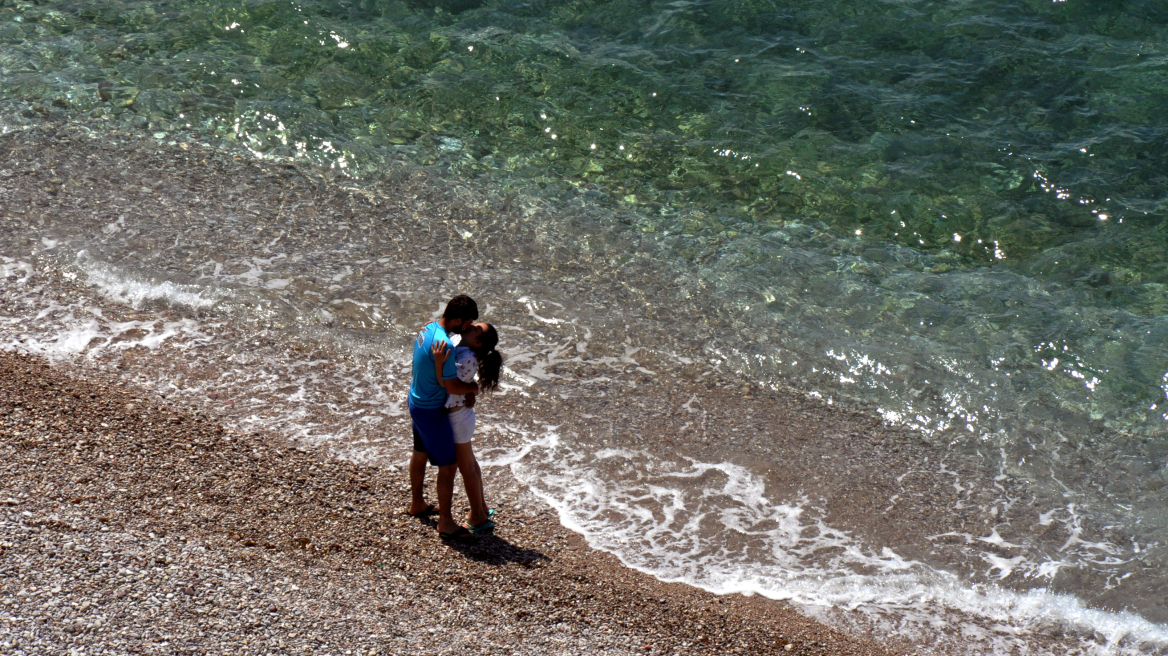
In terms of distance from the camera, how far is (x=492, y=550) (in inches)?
252

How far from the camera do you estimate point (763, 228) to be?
428 inches

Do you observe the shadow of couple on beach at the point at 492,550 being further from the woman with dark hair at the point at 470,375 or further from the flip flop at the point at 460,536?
the woman with dark hair at the point at 470,375

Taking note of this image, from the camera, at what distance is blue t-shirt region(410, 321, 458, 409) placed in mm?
5945

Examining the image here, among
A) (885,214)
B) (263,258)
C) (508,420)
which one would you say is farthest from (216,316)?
(885,214)

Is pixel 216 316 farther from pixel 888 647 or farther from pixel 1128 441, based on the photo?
pixel 1128 441

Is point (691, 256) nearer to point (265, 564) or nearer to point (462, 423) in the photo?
point (462, 423)

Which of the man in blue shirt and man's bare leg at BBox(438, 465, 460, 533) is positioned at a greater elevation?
the man in blue shirt

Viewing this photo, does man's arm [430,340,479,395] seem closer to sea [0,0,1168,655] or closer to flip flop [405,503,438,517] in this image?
flip flop [405,503,438,517]

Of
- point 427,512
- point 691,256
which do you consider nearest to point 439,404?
point 427,512

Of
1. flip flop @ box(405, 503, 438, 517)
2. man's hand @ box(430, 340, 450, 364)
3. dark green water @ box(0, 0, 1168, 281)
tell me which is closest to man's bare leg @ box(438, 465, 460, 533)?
flip flop @ box(405, 503, 438, 517)

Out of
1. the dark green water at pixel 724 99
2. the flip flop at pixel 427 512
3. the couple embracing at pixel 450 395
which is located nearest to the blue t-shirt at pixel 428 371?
the couple embracing at pixel 450 395

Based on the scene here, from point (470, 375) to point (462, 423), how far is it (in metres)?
0.38

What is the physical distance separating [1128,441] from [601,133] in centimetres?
691

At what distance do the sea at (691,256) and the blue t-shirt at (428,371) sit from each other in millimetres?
1393
